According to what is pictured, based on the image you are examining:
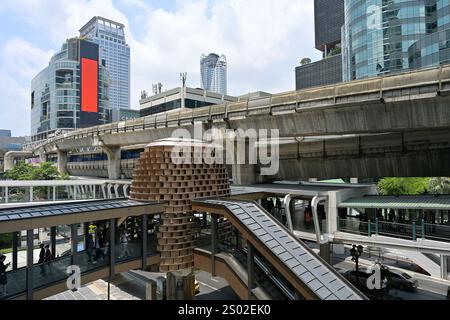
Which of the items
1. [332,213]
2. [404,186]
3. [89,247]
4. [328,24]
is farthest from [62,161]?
[328,24]

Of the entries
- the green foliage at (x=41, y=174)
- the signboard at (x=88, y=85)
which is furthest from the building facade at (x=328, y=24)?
the green foliage at (x=41, y=174)

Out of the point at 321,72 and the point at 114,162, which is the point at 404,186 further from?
the point at 321,72

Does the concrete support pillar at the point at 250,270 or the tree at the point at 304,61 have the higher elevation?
the tree at the point at 304,61

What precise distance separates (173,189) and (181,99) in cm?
5247

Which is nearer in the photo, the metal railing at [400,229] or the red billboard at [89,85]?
the metal railing at [400,229]

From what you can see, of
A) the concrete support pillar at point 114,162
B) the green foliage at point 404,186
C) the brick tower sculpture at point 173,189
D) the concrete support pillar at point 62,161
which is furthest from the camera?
the concrete support pillar at point 62,161

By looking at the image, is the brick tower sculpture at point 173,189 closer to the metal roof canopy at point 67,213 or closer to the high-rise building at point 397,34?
the metal roof canopy at point 67,213

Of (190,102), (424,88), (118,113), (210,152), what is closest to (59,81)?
(118,113)

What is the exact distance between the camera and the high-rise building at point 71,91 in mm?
127500

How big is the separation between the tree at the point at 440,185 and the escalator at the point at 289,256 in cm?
2682

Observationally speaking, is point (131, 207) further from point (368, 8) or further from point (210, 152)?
point (368, 8)

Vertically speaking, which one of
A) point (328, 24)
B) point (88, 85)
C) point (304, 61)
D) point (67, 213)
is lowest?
point (67, 213)

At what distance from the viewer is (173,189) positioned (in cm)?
2041

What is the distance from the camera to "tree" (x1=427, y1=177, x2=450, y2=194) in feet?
113
